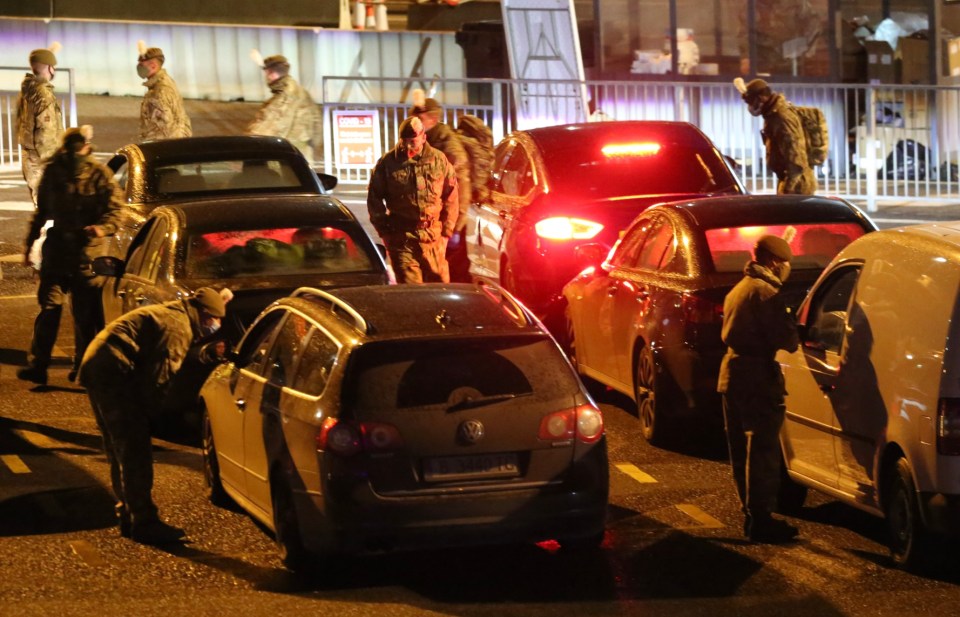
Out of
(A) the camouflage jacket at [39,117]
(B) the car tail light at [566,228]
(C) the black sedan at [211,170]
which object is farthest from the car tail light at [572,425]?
(A) the camouflage jacket at [39,117]

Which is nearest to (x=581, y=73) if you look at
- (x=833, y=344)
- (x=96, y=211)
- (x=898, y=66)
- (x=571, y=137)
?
(x=898, y=66)

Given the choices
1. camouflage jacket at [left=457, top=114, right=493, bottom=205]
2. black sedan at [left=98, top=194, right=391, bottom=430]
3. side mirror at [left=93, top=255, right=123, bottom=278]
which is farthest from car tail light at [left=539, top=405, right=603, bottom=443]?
camouflage jacket at [left=457, top=114, right=493, bottom=205]

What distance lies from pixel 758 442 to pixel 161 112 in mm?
10817

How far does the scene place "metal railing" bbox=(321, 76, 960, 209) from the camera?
23.1m

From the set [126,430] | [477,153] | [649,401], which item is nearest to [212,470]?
[126,430]

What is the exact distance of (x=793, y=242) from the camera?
1170 cm

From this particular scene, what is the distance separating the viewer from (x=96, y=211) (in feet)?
44.6

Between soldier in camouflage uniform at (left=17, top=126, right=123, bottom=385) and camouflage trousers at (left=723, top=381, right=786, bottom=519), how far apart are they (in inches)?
228

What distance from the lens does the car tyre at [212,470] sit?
33.2 ft

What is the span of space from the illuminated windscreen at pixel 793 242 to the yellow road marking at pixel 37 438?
4.36 metres

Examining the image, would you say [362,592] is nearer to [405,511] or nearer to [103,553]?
[405,511]

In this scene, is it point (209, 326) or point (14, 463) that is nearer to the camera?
point (209, 326)

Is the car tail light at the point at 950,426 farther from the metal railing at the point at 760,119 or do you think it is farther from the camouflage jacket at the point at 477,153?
the metal railing at the point at 760,119

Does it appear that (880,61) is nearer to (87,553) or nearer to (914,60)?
(914,60)
